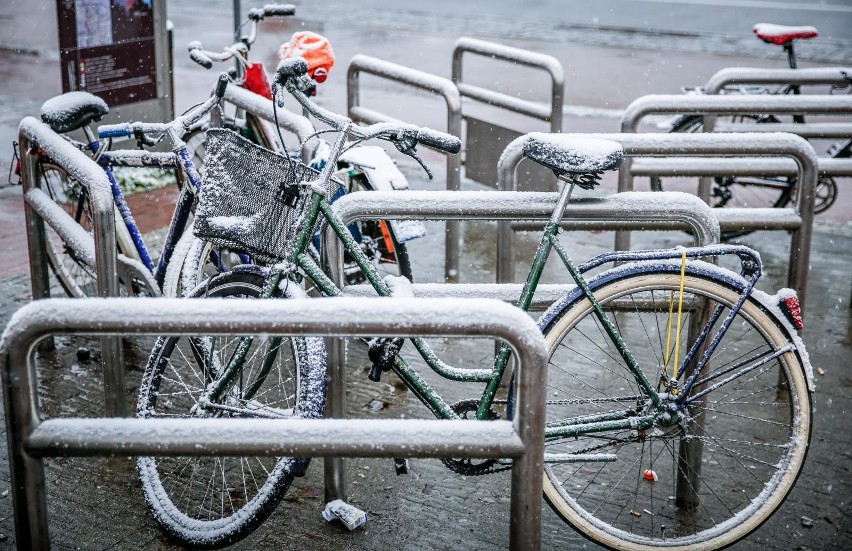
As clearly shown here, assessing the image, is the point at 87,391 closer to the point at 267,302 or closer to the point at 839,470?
the point at 267,302

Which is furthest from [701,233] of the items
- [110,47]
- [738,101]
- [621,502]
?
[110,47]

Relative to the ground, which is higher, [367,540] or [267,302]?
[267,302]

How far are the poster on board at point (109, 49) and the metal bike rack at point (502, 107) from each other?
97.4 inches

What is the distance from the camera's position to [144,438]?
2.47 meters

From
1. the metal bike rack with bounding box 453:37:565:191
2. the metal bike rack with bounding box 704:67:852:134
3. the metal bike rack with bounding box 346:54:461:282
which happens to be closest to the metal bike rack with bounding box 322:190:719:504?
the metal bike rack with bounding box 346:54:461:282

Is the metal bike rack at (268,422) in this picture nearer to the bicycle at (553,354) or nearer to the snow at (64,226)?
the bicycle at (553,354)

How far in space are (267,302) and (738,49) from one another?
49.3 ft

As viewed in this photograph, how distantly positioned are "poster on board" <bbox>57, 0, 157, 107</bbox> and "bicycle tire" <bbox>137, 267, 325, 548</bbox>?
4222mm

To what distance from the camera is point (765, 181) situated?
748cm

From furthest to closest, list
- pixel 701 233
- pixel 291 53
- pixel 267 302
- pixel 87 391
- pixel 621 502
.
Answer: pixel 291 53, pixel 87 391, pixel 621 502, pixel 701 233, pixel 267 302

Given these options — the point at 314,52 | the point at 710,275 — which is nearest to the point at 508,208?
the point at 710,275

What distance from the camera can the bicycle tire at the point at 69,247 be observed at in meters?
4.86

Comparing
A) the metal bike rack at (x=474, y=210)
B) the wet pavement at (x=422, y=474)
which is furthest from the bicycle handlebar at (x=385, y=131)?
the wet pavement at (x=422, y=474)

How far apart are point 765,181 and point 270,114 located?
4.10m
